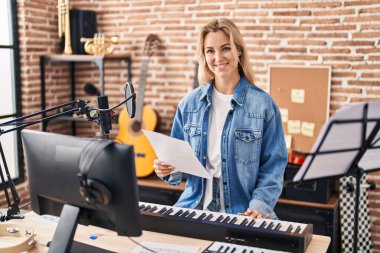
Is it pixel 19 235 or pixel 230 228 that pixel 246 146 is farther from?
pixel 19 235

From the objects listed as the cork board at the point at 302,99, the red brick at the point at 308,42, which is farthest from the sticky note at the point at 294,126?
the red brick at the point at 308,42

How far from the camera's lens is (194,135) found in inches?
97.6

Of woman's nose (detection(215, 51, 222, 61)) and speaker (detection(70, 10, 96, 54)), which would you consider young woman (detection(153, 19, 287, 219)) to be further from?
speaker (detection(70, 10, 96, 54))

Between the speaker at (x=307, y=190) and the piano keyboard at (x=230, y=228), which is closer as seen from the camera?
the piano keyboard at (x=230, y=228)

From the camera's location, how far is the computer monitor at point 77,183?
5.16 feet

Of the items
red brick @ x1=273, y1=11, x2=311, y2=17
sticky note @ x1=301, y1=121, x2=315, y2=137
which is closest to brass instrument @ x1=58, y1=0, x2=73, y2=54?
red brick @ x1=273, y1=11, x2=311, y2=17

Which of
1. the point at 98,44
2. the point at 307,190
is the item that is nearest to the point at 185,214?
the point at 307,190

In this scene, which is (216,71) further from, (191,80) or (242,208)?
(191,80)

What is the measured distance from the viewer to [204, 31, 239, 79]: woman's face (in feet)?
7.88

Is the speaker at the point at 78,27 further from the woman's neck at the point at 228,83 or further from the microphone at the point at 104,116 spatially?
the microphone at the point at 104,116

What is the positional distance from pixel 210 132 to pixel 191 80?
6.58ft

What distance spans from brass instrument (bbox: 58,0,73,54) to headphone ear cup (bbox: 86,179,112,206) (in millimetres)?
3048

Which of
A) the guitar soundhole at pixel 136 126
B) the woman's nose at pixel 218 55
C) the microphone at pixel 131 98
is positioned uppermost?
the woman's nose at pixel 218 55

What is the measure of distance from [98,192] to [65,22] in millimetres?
3196
